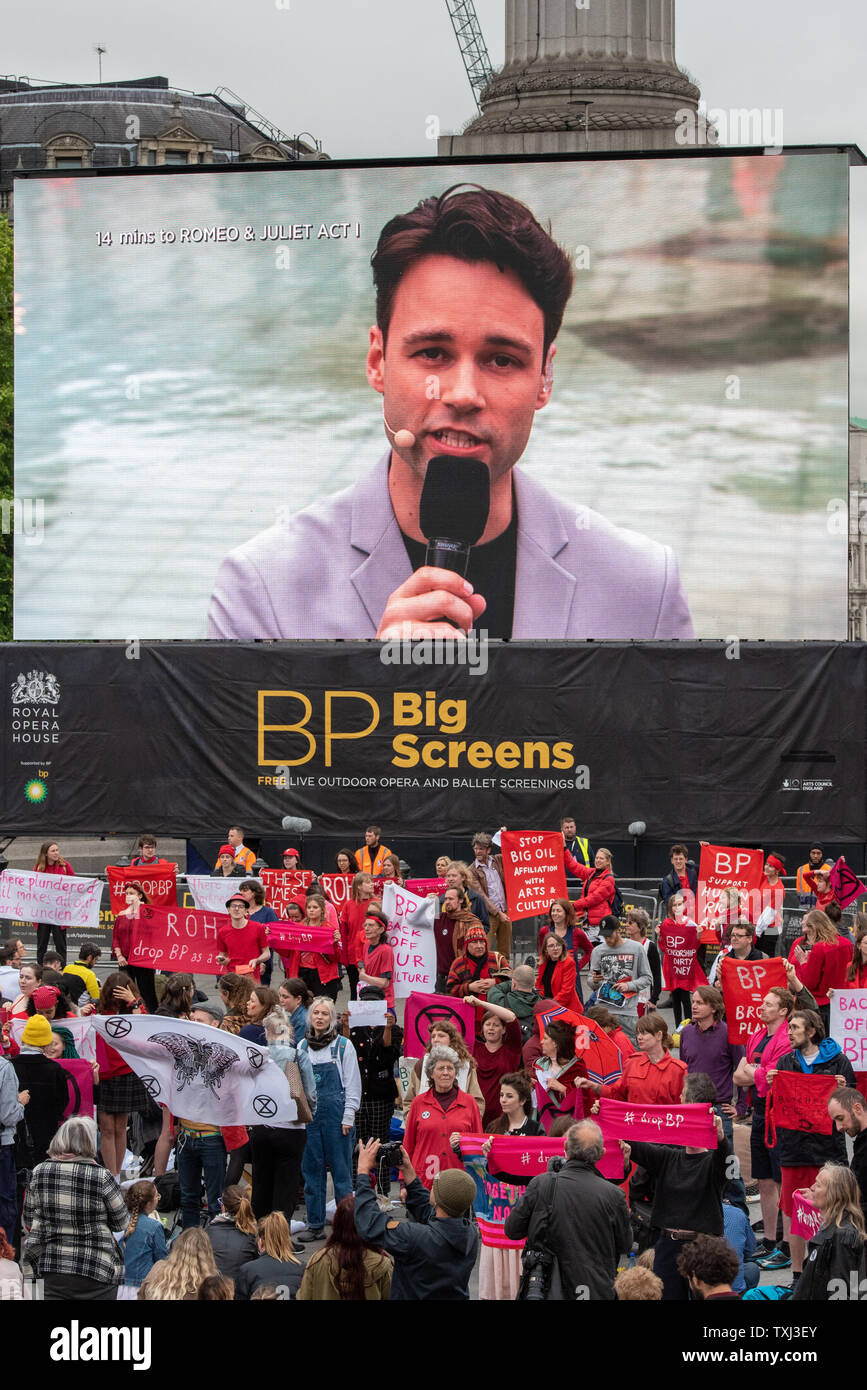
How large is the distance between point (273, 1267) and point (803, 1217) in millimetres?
3070

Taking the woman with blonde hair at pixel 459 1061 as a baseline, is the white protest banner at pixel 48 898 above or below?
above

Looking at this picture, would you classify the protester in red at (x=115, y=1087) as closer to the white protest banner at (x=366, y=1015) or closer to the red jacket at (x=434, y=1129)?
the white protest banner at (x=366, y=1015)

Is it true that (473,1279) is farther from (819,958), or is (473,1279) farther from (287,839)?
(287,839)

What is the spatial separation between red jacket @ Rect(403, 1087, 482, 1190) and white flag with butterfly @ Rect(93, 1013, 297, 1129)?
0.72 metres

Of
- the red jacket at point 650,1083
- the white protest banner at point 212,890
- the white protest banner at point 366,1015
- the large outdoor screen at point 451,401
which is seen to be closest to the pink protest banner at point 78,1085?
the white protest banner at point 366,1015

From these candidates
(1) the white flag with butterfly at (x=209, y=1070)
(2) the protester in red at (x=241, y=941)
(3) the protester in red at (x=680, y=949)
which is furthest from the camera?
(3) the protester in red at (x=680, y=949)

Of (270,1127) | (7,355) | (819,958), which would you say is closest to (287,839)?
(819,958)

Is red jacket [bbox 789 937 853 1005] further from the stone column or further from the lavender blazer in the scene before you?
the stone column

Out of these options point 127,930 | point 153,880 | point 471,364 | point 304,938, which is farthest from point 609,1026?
point 471,364

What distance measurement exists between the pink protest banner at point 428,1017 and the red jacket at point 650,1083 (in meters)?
1.58

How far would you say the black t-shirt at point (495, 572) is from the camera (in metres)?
23.6

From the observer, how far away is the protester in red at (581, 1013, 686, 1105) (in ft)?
32.2

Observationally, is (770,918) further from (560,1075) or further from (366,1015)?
(560,1075)

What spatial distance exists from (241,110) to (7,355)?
95.6 feet
